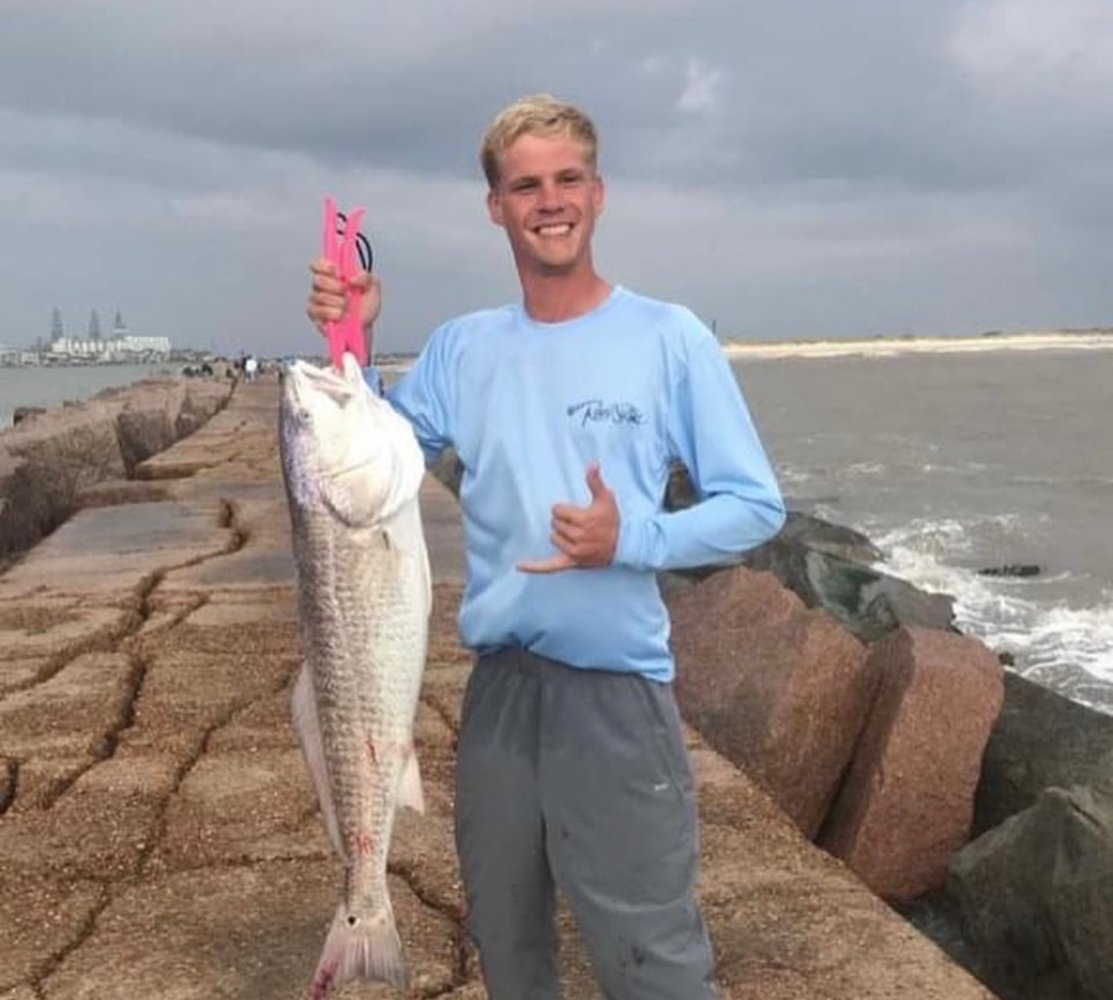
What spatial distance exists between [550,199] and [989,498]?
74.7 feet

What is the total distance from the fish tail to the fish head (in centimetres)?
70

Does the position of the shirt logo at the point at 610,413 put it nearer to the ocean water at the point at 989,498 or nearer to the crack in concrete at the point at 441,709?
the crack in concrete at the point at 441,709

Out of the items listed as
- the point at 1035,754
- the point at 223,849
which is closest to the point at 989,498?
the point at 1035,754

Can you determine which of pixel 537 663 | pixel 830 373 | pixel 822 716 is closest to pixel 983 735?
pixel 822 716

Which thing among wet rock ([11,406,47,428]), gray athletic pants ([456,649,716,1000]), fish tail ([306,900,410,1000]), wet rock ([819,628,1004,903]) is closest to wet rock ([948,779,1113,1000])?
wet rock ([819,628,1004,903])

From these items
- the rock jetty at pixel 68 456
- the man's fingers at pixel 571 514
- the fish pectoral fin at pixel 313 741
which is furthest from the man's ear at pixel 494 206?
the rock jetty at pixel 68 456

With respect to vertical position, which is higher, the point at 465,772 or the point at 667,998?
the point at 465,772

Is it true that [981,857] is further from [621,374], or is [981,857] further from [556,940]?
[621,374]

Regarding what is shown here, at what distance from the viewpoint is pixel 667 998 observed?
7.47 feet

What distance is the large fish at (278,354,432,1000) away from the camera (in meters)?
2.27

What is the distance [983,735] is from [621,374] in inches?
146

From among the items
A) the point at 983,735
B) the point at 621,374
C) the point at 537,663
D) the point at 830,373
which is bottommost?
the point at 830,373

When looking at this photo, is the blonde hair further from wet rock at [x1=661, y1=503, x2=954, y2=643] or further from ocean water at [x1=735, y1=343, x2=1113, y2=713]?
ocean water at [x1=735, y1=343, x2=1113, y2=713]

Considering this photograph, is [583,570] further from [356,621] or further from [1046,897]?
[1046,897]
